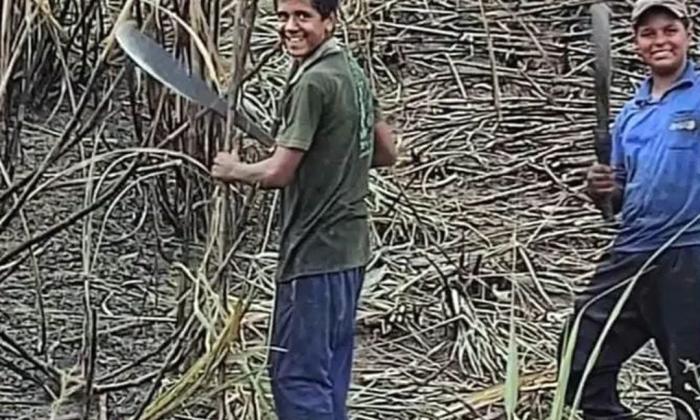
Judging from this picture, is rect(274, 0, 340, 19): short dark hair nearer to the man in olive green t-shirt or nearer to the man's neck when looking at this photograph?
the man in olive green t-shirt

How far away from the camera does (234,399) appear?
156 inches

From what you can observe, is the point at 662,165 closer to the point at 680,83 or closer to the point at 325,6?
the point at 680,83

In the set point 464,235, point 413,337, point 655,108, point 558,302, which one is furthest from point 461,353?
point 655,108

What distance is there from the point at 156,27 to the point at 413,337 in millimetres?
1433

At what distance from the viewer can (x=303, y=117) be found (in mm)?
3309

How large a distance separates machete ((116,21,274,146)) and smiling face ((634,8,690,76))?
98cm

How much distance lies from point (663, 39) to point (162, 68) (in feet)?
3.78

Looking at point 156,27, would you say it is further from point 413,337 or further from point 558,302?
point 558,302

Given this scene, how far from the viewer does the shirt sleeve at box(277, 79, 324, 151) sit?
330 cm

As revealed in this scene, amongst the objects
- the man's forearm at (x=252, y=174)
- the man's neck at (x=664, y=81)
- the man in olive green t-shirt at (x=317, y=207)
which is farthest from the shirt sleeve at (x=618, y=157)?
the man's forearm at (x=252, y=174)

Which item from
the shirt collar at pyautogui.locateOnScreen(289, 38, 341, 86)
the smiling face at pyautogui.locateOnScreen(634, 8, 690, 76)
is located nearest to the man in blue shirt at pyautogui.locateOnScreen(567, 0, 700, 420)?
the smiling face at pyautogui.locateOnScreen(634, 8, 690, 76)

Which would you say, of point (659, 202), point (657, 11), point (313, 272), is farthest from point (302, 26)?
point (659, 202)

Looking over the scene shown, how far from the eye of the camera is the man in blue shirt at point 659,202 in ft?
11.6

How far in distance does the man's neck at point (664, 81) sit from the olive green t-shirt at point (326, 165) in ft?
2.08
